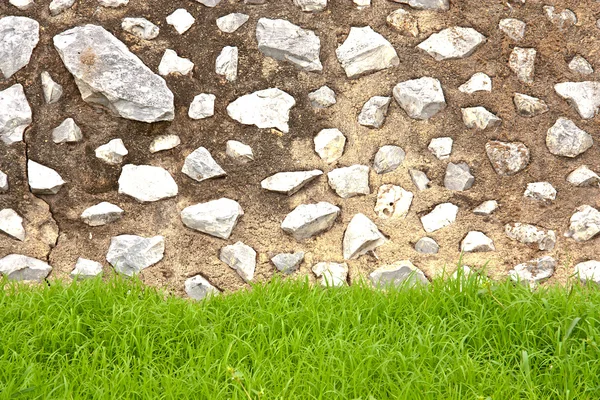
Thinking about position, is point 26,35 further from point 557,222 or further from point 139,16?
point 557,222

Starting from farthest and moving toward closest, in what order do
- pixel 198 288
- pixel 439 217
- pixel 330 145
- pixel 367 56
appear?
pixel 367 56 < pixel 330 145 < pixel 439 217 < pixel 198 288

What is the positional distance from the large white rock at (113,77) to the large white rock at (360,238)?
0.99 m

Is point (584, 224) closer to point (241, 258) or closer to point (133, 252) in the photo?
point (241, 258)

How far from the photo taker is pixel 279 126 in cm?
330

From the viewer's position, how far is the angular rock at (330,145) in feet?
10.7

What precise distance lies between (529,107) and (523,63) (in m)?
0.24

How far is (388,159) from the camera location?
3258 millimetres

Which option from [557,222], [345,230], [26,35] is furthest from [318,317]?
[26,35]

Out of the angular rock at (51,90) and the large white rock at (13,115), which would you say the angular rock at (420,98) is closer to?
the angular rock at (51,90)

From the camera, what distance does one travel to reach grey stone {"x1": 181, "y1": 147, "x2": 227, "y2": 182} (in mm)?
3227

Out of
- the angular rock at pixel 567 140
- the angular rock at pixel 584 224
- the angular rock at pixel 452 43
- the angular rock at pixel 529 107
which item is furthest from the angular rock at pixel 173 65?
the angular rock at pixel 584 224

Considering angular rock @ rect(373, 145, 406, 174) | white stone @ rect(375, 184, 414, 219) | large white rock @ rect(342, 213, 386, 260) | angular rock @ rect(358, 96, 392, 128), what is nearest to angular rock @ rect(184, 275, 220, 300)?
large white rock @ rect(342, 213, 386, 260)

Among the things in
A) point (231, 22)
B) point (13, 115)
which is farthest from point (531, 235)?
point (13, 115)

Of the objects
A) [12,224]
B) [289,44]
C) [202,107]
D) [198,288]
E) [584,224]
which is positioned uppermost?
[289,44]
